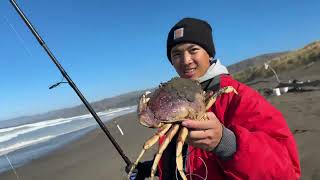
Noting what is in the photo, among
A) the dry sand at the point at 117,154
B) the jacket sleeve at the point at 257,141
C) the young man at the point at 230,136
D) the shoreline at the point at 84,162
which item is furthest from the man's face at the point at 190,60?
the shoreline at the point at 84,162

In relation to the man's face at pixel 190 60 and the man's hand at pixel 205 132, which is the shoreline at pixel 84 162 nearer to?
the man's face at pixel 190 60

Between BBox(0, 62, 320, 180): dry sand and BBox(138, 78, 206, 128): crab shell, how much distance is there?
13.3ft

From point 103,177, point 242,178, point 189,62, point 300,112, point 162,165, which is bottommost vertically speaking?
point 300,112

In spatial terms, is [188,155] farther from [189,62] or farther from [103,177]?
[103,177]

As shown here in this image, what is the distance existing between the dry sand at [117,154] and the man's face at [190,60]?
3.44 m

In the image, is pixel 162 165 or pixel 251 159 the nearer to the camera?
pixel 251 159

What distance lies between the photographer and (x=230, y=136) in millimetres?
2381

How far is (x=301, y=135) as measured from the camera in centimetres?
784

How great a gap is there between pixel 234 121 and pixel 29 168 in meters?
12.5

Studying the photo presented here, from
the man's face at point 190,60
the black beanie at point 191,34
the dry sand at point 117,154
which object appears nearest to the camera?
the man's face at point 190,60

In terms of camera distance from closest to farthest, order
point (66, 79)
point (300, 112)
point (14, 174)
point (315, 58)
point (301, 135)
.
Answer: point (66, 79) < point (301, 135) < point (300, 112) < point (14, 174) < point (315, 58)

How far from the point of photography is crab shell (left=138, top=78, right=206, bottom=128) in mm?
2379

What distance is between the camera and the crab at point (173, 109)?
235cm

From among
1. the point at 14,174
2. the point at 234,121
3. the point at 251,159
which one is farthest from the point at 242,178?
the point at 14,174
